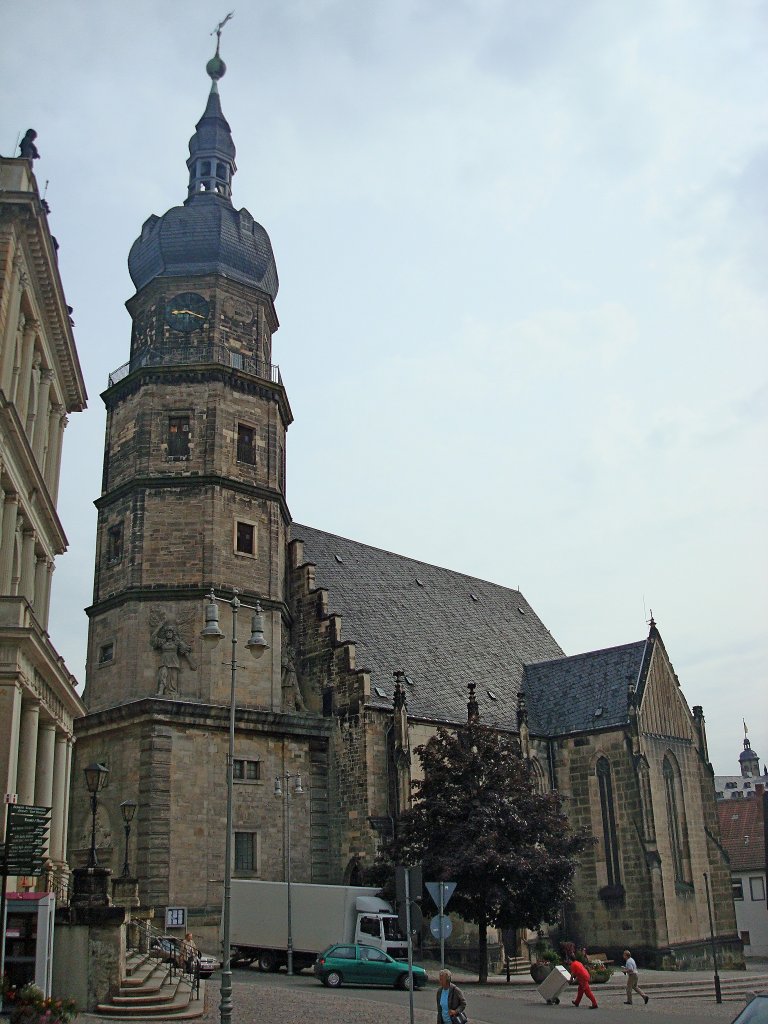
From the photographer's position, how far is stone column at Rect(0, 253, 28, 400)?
835 inches

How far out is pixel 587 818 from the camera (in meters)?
42.9

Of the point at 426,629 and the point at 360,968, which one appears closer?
the point at 360,968

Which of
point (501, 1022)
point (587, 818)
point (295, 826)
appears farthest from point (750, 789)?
point (501, 1022)

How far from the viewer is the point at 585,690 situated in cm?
4600

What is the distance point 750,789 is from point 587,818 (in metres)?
109

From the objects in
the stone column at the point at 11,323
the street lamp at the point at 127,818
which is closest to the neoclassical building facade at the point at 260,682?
the street lamp at the point at 127,818

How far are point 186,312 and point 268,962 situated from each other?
2265cm

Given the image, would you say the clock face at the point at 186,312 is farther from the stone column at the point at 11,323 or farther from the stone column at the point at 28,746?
the stone column at the point at 28,746

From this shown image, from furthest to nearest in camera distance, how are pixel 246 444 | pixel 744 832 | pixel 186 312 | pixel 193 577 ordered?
pixel 744 832 → pixel 186 312 → pixel 246 444 → pixel 193 577

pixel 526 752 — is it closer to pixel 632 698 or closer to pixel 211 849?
pixel 632 698

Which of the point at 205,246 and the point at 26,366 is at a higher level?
the point at 205,246

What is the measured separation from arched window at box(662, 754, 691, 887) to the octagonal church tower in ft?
48.5

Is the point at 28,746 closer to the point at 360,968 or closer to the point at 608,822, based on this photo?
the point at 360,968

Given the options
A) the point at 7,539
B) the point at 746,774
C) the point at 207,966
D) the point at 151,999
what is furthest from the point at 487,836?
the point at 746,774
